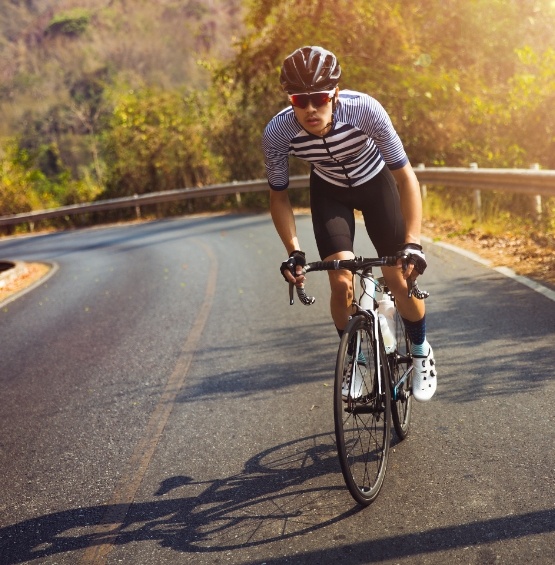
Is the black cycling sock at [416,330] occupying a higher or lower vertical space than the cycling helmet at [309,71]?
lower

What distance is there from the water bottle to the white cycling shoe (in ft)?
1.10

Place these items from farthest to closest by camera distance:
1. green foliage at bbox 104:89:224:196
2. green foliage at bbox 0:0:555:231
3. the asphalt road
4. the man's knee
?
green foliage at bbox 104:89:224:196
green foliage at bbox 0:0:555:231
the man's knee
the asphalt road

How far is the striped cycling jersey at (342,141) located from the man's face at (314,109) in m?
0.14

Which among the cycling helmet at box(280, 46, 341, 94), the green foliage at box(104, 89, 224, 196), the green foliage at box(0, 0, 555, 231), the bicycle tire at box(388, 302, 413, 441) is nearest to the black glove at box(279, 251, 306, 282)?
the cycling helmet at box(280, 46, 341, 94)

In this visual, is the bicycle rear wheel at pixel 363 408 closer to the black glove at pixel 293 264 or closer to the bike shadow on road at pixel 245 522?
the bike shadow on road at pixel 245 522

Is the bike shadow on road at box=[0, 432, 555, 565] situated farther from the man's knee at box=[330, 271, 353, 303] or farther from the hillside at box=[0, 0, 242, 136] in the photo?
the hillside at box=[0, 0, 242, 136]

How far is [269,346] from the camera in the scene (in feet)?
24.7

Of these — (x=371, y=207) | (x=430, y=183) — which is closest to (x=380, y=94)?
(x=430, y=183)

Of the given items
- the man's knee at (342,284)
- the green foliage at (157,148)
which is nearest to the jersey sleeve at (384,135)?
the man's knee at (342,284)

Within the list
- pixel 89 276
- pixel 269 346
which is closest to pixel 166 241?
pixel 89 276

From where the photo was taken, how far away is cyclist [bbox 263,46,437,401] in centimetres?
405

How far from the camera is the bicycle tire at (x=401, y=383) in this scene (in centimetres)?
459

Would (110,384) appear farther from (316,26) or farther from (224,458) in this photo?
(316,26)

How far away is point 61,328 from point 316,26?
→ 16.5 metres
